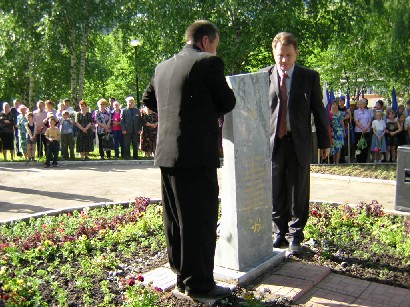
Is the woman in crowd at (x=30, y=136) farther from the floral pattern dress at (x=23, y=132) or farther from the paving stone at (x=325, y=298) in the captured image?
the paving stone at (x=325, y=298)

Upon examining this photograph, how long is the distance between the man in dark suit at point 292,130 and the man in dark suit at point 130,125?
1008 cm

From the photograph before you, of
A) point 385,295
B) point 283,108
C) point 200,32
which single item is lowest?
point 385,295

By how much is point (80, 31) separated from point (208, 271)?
842 inches

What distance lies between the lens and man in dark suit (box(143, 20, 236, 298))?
3.72 meters

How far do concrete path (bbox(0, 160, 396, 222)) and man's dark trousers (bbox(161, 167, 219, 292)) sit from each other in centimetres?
447

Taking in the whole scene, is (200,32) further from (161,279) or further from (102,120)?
(102,120)

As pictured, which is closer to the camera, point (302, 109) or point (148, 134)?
point (302, 109)

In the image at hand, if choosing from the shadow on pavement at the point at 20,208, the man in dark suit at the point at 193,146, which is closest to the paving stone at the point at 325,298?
the man in dark suit at the point at 193,146

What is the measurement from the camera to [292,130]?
5.07 meters

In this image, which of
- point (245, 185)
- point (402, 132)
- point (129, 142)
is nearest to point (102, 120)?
point (129, 142)

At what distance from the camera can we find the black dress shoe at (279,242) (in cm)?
531

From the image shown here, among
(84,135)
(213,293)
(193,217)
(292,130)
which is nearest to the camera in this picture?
(193,217)

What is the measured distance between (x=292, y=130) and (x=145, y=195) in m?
4.90

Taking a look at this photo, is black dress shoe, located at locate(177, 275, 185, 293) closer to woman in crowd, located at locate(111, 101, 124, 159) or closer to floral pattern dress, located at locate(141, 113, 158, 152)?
floral pattern dress, located at locate(141, 113, 158, 152)
